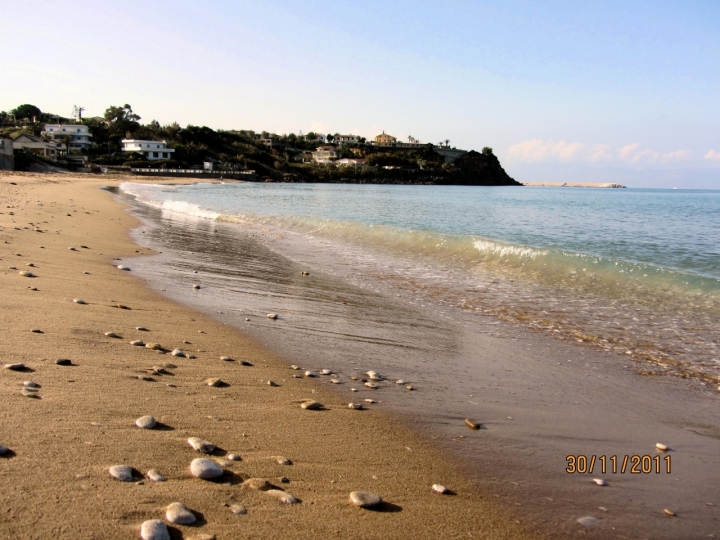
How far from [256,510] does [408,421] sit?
1681mm

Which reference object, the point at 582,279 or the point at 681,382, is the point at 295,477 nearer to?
the point at 681,382

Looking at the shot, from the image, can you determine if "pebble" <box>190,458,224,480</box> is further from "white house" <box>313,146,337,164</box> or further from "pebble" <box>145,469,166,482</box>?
"white house" <box>313,146,337,164</box>

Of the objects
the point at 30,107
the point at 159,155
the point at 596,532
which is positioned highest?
the point at 30,107

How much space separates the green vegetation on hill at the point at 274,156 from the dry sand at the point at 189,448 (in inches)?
4036

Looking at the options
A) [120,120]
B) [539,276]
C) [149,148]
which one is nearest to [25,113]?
[120,120]

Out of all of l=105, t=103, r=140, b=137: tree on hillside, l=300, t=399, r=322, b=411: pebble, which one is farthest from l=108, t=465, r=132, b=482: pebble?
l=105, t=103, r=140, b=137: tree on hillside

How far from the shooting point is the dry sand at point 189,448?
236cm

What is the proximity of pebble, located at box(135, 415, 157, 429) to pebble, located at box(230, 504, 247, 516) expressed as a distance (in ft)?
3.03

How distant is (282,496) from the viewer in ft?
8.74

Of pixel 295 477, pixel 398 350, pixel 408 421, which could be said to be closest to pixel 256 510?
pixel 295 477

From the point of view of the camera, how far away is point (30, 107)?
470ft

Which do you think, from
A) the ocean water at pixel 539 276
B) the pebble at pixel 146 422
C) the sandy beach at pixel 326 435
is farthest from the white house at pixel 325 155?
the pebble at pixel 146 422

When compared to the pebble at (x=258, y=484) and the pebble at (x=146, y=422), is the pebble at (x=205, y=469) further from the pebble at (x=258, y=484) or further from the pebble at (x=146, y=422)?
the pebble at (x=146, y=422)

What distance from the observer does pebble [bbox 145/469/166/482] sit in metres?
2.60
